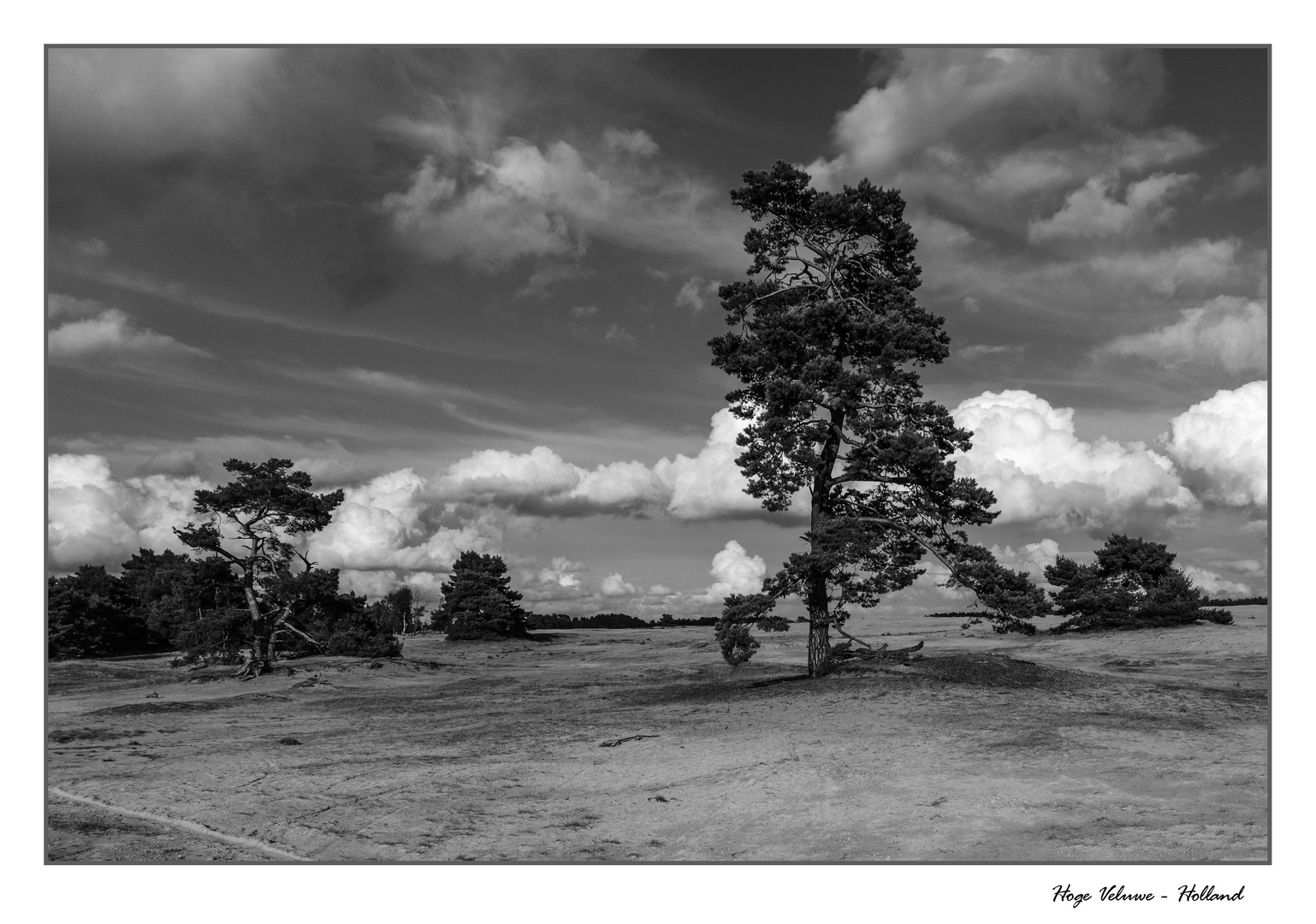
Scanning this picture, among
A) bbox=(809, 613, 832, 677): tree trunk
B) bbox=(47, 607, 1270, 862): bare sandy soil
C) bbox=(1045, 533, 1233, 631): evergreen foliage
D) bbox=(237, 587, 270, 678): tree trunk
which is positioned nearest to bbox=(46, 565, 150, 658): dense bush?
bbox=(237, 587, 270, 678): tree trunk

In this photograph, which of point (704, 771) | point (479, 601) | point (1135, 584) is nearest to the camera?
point (704, 771)

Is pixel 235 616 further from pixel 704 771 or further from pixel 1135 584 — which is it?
pixel 1135 584

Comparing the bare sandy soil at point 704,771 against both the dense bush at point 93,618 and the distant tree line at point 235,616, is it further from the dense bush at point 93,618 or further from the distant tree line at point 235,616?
the dense bush at point 93,618

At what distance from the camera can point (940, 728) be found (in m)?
16.9

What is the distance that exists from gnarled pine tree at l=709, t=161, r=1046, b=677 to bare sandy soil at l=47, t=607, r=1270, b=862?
262 cm

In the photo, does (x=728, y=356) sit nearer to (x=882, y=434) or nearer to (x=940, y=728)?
(x=882, y=434)

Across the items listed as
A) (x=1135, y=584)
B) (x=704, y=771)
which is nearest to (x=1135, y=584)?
(x=1135, y=584)

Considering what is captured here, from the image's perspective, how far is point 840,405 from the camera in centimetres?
2300

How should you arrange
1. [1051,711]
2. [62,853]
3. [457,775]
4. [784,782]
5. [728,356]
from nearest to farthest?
[62,853] < [784,782] < [457,775] < [1051,711] < [728,356]

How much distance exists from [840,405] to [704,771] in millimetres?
11497

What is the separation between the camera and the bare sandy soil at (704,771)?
10.7m

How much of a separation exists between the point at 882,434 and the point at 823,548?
3.22 metres

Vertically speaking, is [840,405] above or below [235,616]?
above
